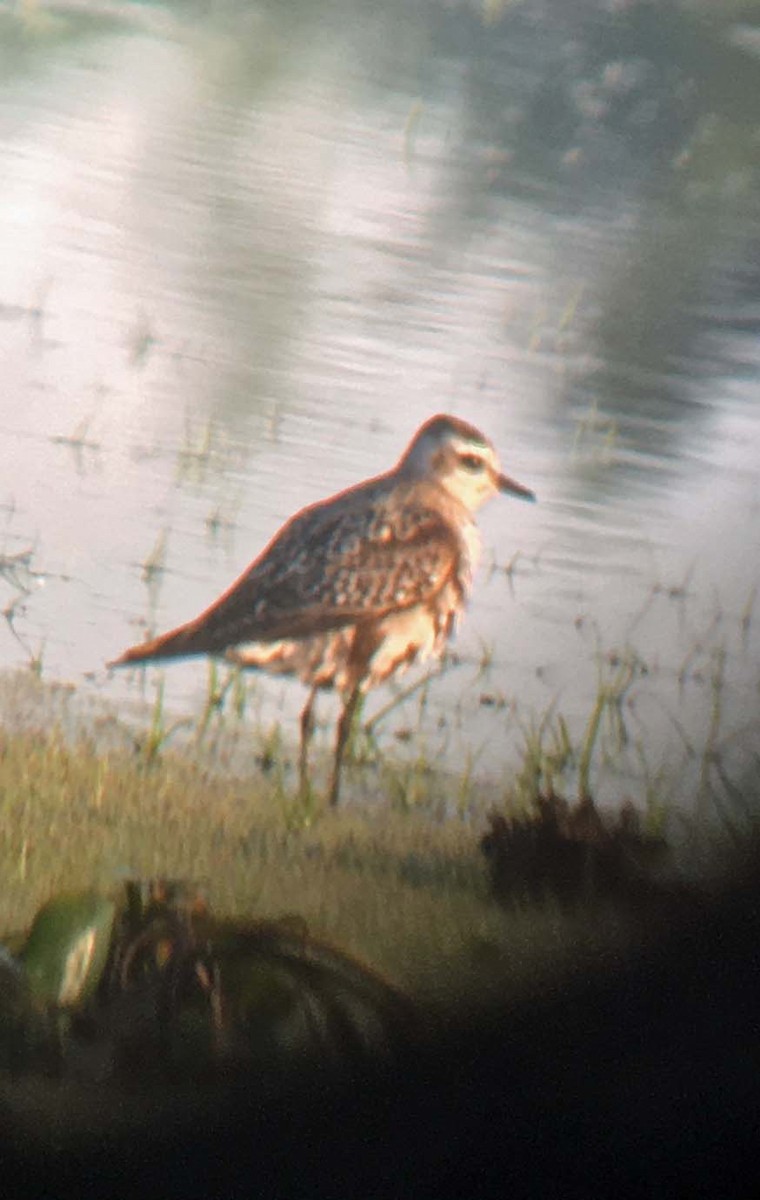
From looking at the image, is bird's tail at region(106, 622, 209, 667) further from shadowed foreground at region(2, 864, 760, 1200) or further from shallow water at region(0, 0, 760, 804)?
shadowed foreground at region(2, 864, 760, 1200)

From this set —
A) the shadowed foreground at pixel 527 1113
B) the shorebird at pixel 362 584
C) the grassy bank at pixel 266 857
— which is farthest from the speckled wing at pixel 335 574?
the shadowed foreground at pixel 527 1113

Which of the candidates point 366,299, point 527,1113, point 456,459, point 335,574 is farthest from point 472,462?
point 527,1113

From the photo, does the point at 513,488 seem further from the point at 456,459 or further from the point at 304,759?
the point at 304,759

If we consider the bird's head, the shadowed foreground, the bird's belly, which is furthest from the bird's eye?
the shadowed foreground

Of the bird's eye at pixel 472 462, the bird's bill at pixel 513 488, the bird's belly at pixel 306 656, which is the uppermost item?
the bird's eye at pixel 472 462

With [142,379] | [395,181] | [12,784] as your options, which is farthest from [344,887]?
[395,181]

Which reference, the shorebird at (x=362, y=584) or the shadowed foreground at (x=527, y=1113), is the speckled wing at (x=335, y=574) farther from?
the shadowed foreground at (x=527, y=1113)
